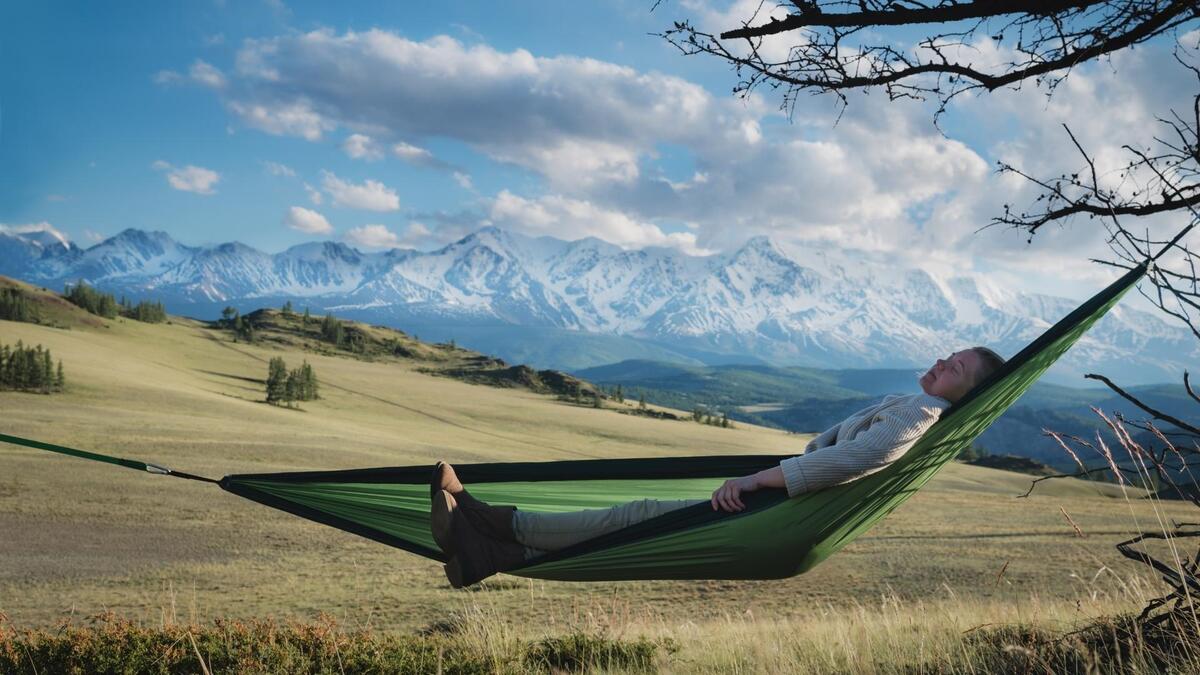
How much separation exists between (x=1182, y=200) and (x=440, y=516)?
8.75ft

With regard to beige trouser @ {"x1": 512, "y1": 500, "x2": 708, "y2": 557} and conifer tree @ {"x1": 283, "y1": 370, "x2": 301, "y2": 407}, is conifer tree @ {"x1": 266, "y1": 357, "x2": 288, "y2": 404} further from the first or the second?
beige trouser @ {"x1": 512, "y1": 500, "x2": 708, "y2": 557}

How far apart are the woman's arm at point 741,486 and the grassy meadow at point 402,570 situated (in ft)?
1.80

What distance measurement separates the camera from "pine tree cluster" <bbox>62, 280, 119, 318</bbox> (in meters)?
59.5

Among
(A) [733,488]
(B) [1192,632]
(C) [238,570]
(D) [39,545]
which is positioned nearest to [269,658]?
(A) [733,488]

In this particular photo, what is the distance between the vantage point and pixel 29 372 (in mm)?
28547

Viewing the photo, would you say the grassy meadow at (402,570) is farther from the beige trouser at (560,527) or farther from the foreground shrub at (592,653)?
the beige trouser at (560,527)

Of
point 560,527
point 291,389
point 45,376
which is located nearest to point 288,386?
point 291,389

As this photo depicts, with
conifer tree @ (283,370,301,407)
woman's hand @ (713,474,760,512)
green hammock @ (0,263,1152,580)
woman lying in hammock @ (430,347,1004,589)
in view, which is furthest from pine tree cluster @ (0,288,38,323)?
woman's hand @ (713,474,760,512)

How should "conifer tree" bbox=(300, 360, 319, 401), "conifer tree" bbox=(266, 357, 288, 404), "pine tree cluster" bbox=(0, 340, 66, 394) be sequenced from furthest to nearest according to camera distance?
"conifer tree" bbox=(300, 360, 319, 401) → "conifer tree" bbox=(266, 357, 288, 404) → "pine tree cluster" bbox=(0, 340, 66, 394)

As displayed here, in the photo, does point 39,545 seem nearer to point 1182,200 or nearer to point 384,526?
point 384,526

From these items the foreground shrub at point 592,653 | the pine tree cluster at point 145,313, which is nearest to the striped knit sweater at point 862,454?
the foreground shrub at point 592,653

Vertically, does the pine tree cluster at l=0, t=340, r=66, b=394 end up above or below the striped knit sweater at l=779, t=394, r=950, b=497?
below

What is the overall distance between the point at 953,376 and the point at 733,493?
0.89 metres

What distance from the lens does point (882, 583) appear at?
9.55 metres
